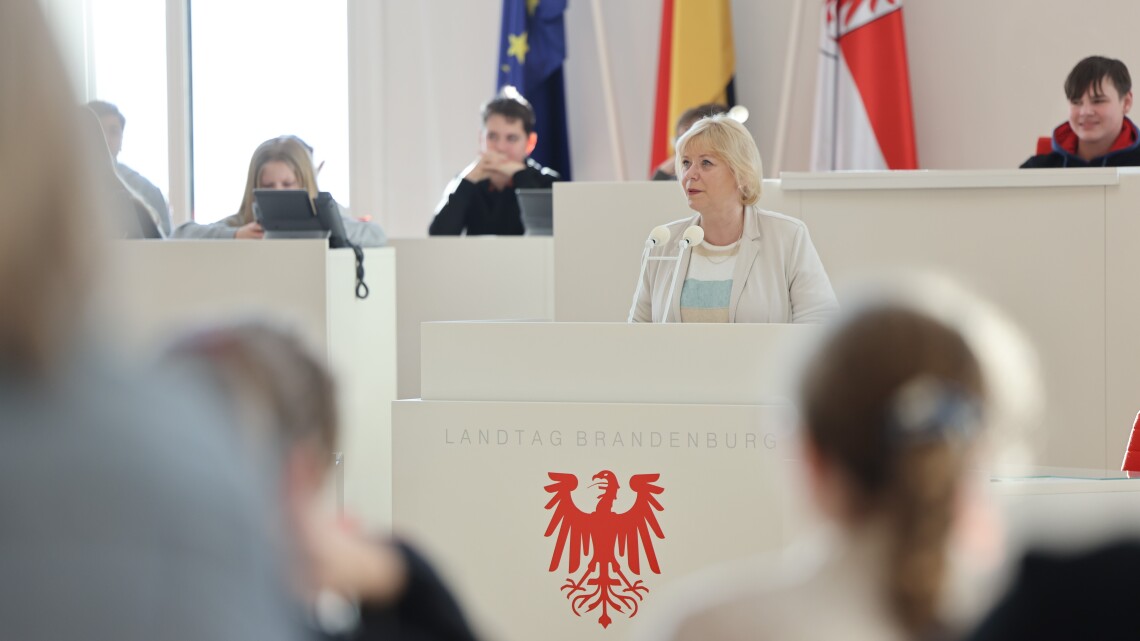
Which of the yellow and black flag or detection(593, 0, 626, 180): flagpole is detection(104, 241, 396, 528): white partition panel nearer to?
the yellow and black flag

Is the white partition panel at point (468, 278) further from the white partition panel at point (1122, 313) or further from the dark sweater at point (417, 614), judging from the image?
the dark sweater at point (417, 614)

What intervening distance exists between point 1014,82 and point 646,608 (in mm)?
4519

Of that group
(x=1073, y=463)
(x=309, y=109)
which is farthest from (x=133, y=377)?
(x=309, y=109)

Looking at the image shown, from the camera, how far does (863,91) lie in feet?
21.8

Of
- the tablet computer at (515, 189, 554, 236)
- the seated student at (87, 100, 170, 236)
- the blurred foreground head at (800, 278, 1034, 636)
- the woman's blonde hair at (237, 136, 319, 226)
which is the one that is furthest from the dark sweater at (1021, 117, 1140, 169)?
the blurred foreground head at (800, 278, 1034, 636)

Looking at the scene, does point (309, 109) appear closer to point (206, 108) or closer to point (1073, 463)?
point (206, 108)

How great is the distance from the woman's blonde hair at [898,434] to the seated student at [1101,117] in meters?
4.16

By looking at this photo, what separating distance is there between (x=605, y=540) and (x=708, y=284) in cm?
97

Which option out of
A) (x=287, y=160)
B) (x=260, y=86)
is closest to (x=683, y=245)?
(x=287, y=160)

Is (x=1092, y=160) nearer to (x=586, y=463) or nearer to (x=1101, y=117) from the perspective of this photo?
(x=1101, y=117)

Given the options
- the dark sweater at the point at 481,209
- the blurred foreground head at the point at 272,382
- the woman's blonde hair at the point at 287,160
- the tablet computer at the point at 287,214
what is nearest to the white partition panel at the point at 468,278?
the dark sweater at the point at 481,209

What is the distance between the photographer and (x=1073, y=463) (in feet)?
13.3

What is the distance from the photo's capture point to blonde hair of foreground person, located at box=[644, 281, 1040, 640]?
825mm

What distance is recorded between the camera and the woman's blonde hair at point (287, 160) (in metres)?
4.67
